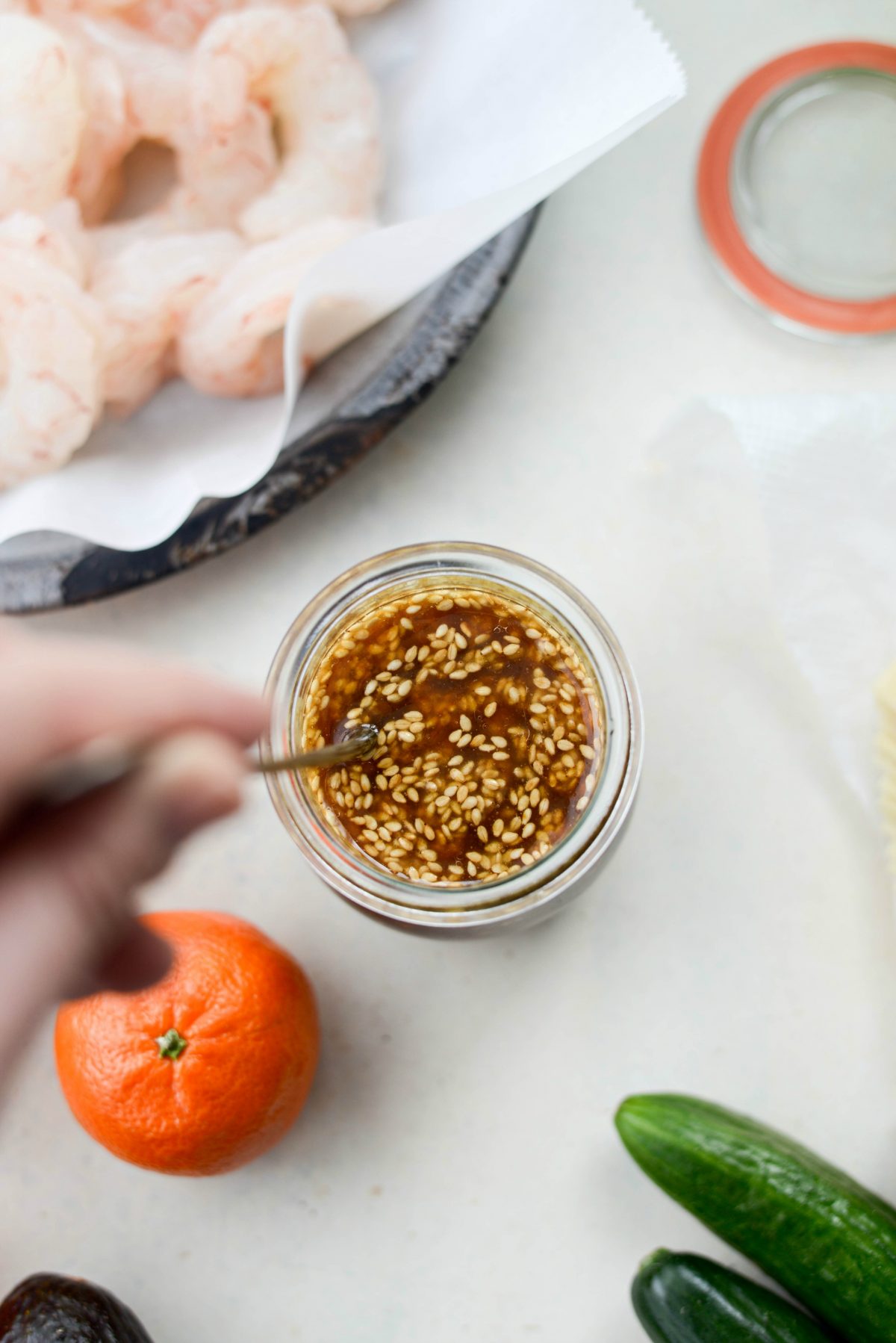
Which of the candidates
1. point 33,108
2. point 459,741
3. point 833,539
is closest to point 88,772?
point 459,741

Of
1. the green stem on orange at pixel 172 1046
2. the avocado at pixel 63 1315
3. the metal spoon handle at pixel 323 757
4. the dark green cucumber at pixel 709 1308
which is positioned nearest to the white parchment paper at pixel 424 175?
the metal spoon handle at pixel 323 757

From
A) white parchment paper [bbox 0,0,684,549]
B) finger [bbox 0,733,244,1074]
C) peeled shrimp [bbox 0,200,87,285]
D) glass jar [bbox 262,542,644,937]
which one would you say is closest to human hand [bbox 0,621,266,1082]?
finger [bbox 0,733,244,1074]

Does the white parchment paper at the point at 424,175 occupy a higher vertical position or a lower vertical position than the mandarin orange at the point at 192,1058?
higher

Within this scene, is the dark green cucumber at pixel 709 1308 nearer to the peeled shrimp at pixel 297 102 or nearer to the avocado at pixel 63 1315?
the avocado at pixel 63 1315

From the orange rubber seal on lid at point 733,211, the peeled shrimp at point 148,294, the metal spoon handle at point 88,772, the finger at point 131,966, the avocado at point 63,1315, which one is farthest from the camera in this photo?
the orange rubber seal on lid at point 733,211

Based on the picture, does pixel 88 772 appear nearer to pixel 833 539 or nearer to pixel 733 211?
pixel 833 539

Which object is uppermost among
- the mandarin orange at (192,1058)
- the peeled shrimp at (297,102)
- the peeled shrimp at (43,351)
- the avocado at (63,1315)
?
the peeled shrimp at (297,102)

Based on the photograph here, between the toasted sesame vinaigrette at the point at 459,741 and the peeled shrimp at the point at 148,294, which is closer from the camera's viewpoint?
the toasted sesame vinaigrette at the point at 459,741
